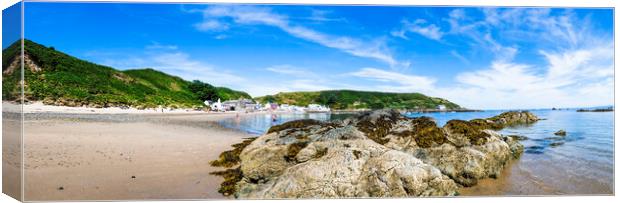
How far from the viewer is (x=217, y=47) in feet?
20.0

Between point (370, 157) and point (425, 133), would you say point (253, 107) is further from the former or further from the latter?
point (425, 133)

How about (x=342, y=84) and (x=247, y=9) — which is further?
(x=342, y=84)

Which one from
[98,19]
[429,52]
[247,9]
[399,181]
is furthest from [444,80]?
[98,19]

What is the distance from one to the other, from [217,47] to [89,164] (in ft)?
7.61

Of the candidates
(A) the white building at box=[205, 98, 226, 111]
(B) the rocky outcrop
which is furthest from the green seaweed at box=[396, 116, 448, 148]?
(A) the white building at box=[205, 98, 226, 111]

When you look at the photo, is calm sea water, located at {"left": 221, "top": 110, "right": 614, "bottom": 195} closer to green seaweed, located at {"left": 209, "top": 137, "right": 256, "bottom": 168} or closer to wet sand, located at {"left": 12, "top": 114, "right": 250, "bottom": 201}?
green seaweed, located at {"left": 209, "top": 137, "right": 256, "bottom": 168}

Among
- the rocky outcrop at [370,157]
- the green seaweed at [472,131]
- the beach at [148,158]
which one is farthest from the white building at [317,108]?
the green seaweed at [472,131]

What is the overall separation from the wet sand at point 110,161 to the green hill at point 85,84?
1.08ft

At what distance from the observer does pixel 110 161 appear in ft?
18.6

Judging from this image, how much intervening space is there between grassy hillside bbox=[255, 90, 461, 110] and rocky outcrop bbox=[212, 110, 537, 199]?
210 mm

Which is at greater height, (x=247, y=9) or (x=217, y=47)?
(x=247, y=9)

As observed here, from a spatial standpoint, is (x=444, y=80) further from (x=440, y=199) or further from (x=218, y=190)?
(x=218, y=190)

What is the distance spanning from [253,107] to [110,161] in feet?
7.90

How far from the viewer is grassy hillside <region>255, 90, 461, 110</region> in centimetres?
626
